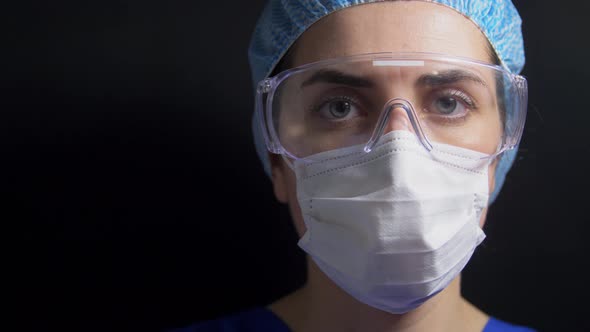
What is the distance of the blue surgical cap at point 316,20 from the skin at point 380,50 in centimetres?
2

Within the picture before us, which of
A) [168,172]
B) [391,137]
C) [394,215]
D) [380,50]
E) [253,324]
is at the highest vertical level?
[380,50]

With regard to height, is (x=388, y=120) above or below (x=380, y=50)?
below

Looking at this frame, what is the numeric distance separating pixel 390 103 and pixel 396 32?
17 centimetres

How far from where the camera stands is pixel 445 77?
1.20 meters

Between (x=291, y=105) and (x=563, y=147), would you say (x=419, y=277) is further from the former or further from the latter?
(x=563, y=147)

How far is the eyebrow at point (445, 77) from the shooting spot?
1.19 metres

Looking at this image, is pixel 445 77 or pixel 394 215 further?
pixel 445 77

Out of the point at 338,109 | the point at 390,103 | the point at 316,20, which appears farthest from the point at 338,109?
the point at 316,20

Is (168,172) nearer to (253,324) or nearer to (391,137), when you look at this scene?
(253,324)

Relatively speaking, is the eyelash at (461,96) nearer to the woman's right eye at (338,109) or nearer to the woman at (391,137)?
the woman at (391,137)

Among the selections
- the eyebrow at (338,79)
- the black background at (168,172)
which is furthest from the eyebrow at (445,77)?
the black background at (168,172)

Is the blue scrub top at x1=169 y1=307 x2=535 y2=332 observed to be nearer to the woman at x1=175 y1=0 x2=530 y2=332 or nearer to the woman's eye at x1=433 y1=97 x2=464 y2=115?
the woman at x1=175 y1=0 x2=530 y2=332

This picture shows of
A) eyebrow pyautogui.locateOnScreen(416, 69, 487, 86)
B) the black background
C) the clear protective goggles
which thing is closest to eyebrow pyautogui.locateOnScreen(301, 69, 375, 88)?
the clear protective goggles

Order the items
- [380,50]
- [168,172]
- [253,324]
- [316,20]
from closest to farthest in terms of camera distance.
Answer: [380,50]
[316,20]
[253,324]
[168,172]
